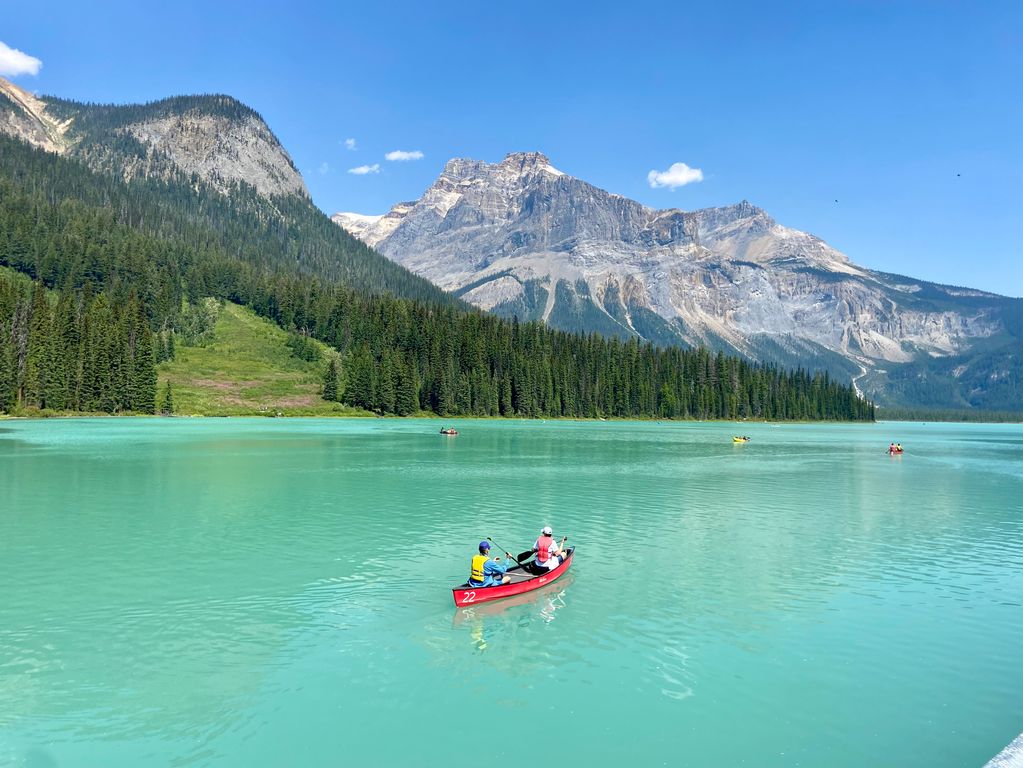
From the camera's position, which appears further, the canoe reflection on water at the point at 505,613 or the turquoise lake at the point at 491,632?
the canoe reflection on water at the point at 505,613

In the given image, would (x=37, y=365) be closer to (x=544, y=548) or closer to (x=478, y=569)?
(x=544, y=548)

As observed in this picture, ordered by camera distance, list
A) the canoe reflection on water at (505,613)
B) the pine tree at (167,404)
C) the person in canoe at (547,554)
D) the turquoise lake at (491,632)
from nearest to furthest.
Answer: the turquoise lake at (491,632) → the canoe reflection on water at (505,613) → the person in canoe at (547,554) → the pine tree at (167,404)

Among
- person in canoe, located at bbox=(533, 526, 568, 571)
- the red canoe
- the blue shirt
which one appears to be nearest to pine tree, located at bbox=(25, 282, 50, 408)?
the red canoe

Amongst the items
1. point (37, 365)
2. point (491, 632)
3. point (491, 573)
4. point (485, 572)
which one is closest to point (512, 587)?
point (491, 573)

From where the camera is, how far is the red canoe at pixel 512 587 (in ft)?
91.0

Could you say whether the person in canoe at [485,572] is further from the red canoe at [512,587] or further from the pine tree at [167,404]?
the pine tree at [167,404]

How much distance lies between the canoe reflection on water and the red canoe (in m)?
0.33

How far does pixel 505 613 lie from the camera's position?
28109 millimetres

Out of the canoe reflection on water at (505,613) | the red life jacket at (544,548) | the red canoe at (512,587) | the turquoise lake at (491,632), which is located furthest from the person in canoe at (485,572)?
the red life jacket at (544,548)

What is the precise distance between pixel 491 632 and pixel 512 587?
159 inches

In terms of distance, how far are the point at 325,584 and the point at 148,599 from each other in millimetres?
7051

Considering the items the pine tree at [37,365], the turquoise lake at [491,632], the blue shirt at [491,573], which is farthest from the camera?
the pine tree at [37,365]

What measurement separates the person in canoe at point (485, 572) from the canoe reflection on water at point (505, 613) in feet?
2.83

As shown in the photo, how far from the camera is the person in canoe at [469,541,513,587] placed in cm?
2861
